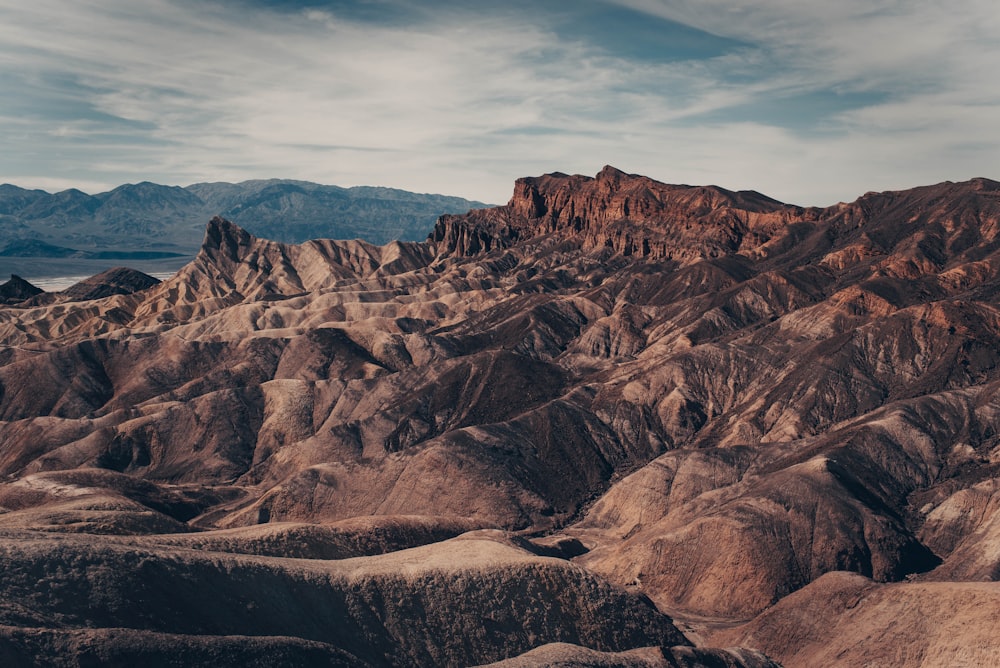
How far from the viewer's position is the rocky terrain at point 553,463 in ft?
151

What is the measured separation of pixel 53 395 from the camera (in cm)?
12581

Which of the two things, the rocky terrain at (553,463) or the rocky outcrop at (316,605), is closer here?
the rocky outcrop at (316,605)

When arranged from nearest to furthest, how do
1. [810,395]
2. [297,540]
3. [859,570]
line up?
[297,540]
[859,570]
[810,395]

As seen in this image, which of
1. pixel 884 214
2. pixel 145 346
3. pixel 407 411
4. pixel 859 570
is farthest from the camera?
pixel 884 214

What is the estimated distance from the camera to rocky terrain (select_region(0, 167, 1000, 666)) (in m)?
45.9

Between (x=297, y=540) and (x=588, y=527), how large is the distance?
35638 mm

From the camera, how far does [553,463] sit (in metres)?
95.8

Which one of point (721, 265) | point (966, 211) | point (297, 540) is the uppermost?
point (966, 211)

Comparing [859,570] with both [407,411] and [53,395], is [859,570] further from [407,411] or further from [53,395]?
[53,395]

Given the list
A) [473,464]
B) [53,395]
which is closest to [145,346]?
[53,395]

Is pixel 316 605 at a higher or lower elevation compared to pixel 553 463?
higher

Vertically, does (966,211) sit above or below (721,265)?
above

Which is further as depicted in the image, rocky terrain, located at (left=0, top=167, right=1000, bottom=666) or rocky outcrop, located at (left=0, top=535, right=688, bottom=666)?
rocky terrain, located at (left=0, top=167, right=1000, bottom=666)

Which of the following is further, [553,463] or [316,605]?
[553,463]
